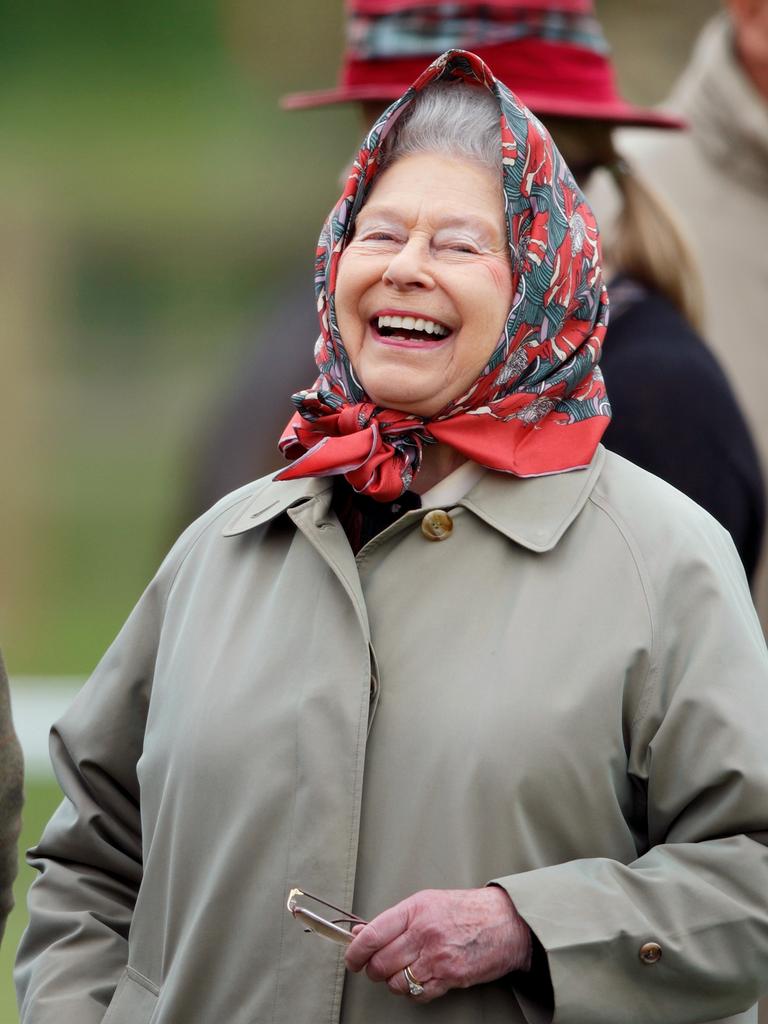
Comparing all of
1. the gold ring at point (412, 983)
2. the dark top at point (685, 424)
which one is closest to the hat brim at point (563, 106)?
the dark top at point (685, 424)

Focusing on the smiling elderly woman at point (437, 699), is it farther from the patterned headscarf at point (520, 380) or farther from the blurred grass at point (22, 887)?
the blurred grass at point (22, 887)

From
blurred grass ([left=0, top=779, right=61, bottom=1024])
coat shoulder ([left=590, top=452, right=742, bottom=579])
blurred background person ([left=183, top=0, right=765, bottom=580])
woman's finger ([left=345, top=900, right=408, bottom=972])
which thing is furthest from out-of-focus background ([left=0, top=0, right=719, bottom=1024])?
woman's finger ([left=345, top=900, right=408, bottom=972])

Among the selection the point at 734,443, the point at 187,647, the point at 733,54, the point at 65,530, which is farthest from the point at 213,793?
the point at 65,530

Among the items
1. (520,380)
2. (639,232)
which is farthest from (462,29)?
(520,380)

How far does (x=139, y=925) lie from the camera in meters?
2.34

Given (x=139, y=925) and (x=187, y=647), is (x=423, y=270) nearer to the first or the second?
(x=187, y=647)

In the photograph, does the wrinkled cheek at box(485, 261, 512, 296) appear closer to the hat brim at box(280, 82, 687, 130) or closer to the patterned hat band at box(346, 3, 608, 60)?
the hat brim at box(280, 82, 687, 130)

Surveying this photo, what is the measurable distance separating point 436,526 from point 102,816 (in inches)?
27.2

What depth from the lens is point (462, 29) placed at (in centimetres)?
348

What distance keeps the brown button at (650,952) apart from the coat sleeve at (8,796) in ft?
3.17

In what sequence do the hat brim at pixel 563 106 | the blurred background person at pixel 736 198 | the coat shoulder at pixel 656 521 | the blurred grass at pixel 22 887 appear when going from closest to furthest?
1. the coat shoulder at pixel 656 521
2. the hat brim at pixel 563 106
3. the blurred background person at pixel 736 198
4. the blurred grass at pixel 22 887

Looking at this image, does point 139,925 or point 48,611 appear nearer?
point 139,925

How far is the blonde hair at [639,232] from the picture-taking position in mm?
3398

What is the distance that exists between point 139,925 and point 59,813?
28 cm
